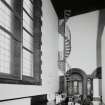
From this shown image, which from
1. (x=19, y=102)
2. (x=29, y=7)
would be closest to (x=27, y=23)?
(x=29, y=7)

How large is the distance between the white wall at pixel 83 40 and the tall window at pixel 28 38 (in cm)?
503

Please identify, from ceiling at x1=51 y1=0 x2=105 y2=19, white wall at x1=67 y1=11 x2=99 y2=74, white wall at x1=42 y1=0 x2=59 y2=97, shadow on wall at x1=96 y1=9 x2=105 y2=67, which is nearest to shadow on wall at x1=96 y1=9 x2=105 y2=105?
shadow on wall at x1=96 y1=9 x2=105 y2=67

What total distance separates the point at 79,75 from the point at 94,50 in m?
1.36

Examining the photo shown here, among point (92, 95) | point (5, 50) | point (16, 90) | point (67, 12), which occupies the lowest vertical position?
point (92, 95)

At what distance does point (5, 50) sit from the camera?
4.27 metres

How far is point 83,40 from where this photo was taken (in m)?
11.0

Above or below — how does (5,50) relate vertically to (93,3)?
below

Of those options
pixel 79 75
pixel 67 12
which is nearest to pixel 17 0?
pixel 67 12

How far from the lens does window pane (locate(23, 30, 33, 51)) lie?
18.2ft

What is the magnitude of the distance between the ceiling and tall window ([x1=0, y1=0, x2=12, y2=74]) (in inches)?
187

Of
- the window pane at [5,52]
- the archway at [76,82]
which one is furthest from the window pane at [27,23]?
the archway at [76,82]

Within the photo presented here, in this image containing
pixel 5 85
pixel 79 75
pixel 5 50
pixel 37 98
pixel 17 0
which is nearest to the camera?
pixel 5 85

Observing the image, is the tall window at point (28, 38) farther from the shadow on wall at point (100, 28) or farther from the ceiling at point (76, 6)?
the shadow on wall at point (100, 28)

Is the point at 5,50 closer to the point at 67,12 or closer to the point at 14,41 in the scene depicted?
the point at 14,41
